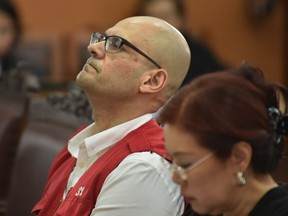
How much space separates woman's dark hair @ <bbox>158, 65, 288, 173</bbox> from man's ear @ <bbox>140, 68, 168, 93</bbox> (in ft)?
1.05

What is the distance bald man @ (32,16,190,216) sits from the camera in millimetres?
1720

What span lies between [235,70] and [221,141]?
0.16 metres

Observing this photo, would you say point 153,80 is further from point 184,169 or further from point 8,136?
point 8,136

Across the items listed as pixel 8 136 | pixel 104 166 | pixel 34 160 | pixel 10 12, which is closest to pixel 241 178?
pixel 104 166

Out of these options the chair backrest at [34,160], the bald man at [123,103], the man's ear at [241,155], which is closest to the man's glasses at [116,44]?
the bald man at [123,103]

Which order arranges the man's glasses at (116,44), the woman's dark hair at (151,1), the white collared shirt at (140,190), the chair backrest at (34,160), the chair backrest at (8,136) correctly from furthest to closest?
the woman's dark hair at (151,1) < the chair backrest at (8,136) < the chair backrest at (34,160) < the man's glasses at (116,44) < the white collared shirt at (140,190)

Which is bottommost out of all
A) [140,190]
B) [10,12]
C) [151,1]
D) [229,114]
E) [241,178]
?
[151,1]

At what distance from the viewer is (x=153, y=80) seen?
179 centimetres

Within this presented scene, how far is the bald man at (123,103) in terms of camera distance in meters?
1.72

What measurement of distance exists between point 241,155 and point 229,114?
0.24ft

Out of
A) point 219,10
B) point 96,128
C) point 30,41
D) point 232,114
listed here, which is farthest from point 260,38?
point 232,114

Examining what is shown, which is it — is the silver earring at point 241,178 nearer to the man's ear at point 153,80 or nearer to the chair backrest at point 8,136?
the man's ear at point 153,80

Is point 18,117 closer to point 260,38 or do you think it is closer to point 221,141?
point 221,141

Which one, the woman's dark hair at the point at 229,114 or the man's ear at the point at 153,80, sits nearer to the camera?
the woman's dark hair at the point at 229,114
